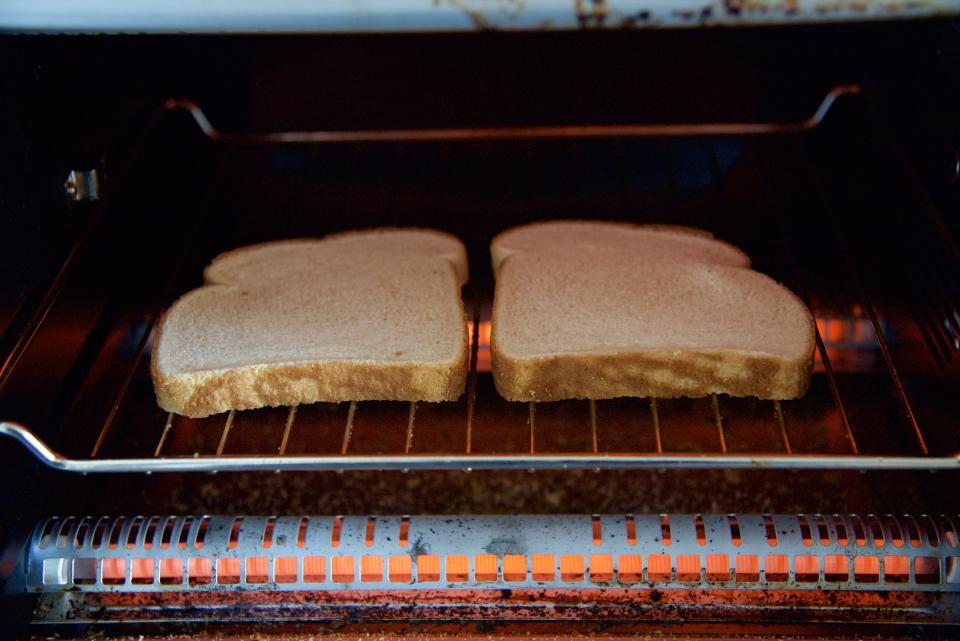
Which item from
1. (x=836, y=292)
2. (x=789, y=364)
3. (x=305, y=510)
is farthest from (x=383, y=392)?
(x=836, y=292)

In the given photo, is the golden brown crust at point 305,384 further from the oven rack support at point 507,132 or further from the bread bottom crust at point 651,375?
the oven rack support at point 507,132

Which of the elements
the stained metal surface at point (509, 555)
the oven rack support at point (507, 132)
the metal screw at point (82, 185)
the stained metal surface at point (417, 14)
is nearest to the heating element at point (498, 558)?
the stained metal surface at point (509, 555)

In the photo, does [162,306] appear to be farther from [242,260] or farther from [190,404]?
[190,404]

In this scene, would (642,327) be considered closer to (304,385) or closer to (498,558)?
(498,558)

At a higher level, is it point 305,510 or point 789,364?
point 789,364

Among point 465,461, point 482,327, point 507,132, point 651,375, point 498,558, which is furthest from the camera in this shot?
point 507,132

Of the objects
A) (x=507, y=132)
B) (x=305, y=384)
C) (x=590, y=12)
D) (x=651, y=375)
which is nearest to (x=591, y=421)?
(x=651, y=375)
